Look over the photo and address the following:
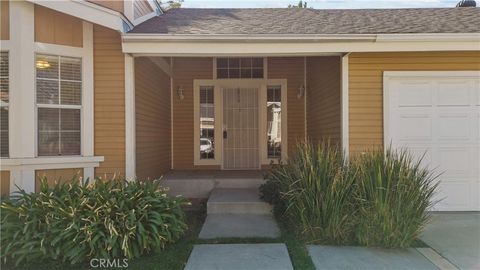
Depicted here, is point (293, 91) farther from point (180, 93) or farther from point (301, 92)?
point (180, 93)

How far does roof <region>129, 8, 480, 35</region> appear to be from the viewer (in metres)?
7.32

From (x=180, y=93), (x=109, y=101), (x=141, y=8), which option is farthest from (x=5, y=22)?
(x=180, y=93)

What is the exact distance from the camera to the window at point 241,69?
442 inches

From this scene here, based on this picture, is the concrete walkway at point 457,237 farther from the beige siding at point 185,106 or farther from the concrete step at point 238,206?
the beige siding at point 185,106

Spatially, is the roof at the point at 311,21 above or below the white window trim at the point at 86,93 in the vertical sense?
above

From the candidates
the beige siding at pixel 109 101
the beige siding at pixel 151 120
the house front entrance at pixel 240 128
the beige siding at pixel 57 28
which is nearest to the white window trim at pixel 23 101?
the beige siding at pixel 57 28

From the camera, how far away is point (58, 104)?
686 centimetres

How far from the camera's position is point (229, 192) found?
27.8 ft

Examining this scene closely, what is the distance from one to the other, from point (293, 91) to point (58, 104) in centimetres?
593

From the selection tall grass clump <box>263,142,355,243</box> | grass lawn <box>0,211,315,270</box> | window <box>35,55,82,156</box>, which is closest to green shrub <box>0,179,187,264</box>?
grass lawn <box>0,211,315,270</box>

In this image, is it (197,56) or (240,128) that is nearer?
(197,56)

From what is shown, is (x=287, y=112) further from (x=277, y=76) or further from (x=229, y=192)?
(x=229, y=192)

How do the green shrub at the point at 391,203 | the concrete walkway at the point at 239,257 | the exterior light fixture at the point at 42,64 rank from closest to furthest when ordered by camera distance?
1. the concrete walkway at the point at 239,257
2. the green shrub at the point at 391,203
3. the exterior light fixture at the point at 42,64

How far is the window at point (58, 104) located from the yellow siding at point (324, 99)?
4.33 metres
